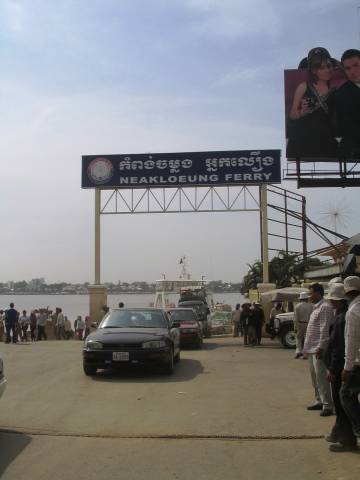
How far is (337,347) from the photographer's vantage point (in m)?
6.41

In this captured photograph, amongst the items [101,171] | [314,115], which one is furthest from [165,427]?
[314,115]

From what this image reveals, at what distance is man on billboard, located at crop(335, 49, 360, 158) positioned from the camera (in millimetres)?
30969

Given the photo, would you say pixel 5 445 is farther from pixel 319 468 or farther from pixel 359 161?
pixel 359 161

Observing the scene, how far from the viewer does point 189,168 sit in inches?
1056

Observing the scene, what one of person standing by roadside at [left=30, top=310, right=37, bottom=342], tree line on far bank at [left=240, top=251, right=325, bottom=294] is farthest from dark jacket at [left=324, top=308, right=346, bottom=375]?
tree line on far bank at [left=240, top=251, right=325, bottom=294]

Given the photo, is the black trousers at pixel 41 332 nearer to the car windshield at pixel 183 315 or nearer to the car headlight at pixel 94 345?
the car windshield at pixel 183 315

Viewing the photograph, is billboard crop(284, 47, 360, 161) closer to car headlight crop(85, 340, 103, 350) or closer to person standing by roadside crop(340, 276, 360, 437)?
car headlight crop(85, 340, 103, 350)

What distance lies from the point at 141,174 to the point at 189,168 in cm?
222

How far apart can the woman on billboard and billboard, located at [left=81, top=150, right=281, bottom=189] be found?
5.28 meters

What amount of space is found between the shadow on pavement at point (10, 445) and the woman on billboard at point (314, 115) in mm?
25993

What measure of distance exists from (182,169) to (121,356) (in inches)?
636

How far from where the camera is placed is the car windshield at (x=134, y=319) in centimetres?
1334

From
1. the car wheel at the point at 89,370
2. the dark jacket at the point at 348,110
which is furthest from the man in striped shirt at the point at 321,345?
the dark jacket at the point at 348,110

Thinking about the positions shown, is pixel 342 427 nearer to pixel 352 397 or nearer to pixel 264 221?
pixel 352 397
